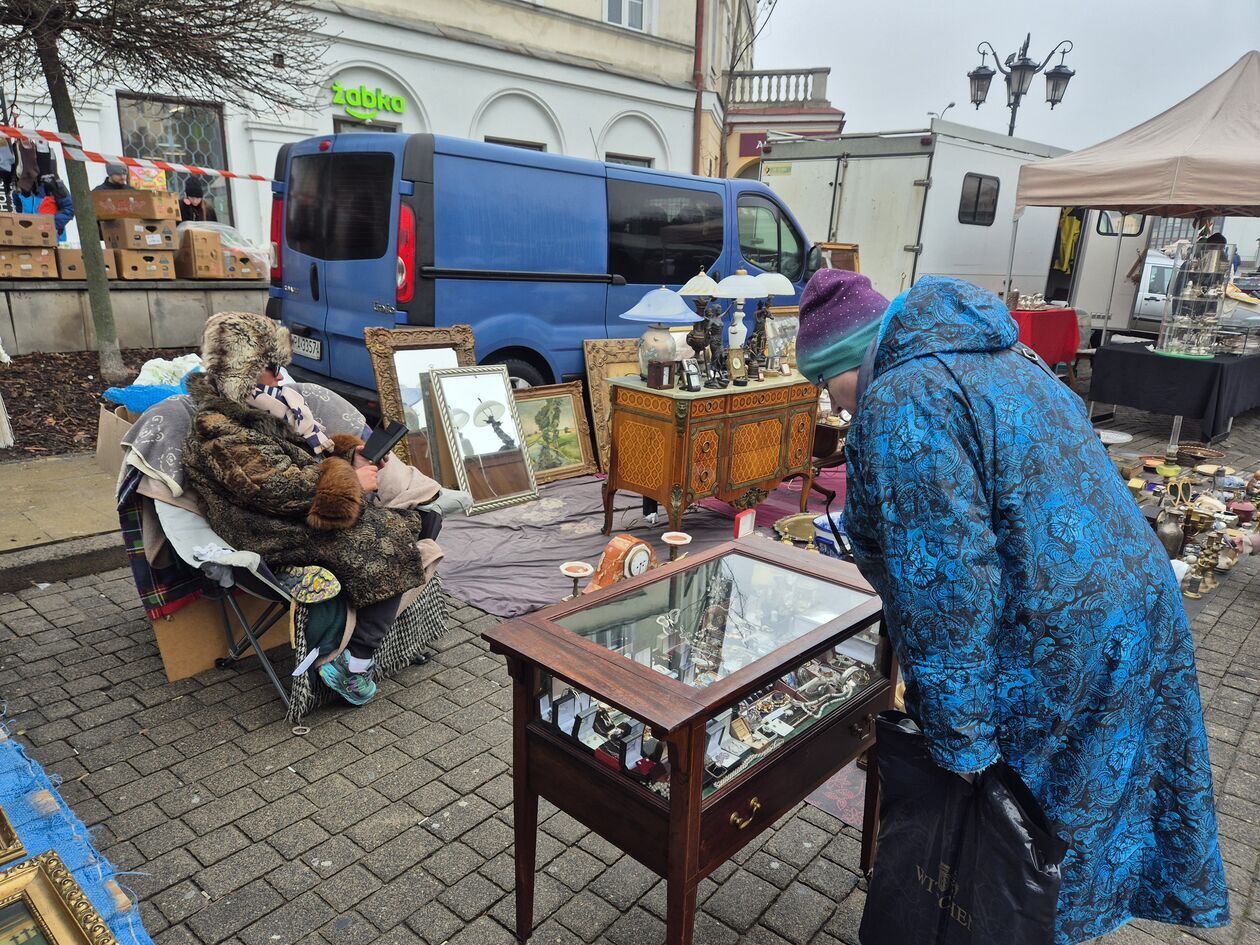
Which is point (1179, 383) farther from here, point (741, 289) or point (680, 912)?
point (680, 912)

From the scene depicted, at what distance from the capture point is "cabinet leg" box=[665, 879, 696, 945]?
5.84 feet

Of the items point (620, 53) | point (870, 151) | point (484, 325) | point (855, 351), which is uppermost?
point (620, 53)

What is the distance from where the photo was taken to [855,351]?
67.9 inches

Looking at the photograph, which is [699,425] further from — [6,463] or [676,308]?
[6,463]

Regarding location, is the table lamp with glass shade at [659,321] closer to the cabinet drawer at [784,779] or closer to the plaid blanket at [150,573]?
the plaid blanket at [150,573]

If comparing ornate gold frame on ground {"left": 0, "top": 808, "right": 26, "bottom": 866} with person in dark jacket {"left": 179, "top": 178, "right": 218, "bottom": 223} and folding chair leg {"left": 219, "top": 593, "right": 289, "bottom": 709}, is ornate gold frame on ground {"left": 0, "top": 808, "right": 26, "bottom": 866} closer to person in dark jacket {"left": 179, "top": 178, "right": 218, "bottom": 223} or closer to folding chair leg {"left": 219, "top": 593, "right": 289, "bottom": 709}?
folding chair leg {"left": 219, "top": 593, "right": 289, "bottom": 709}

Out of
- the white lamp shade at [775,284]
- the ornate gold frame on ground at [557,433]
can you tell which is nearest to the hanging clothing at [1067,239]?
the white lamp shade at [775,284]

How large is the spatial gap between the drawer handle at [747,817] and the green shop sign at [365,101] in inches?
483

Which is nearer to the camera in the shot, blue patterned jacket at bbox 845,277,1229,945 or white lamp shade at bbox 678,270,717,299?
blue patterned jacket at bbox 845,277,1229,945

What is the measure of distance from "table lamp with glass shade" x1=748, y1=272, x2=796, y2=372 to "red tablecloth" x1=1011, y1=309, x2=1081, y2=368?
5176 millimetres

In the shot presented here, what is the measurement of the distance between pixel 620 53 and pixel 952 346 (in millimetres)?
15552

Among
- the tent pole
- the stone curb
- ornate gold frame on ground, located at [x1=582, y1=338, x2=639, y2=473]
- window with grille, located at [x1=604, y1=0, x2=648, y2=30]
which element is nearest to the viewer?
the stone curb

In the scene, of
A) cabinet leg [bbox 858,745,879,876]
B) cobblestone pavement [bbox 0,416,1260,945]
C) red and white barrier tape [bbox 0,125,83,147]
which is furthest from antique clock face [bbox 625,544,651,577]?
red and white barrier tape [bbox 0,125,83,147]

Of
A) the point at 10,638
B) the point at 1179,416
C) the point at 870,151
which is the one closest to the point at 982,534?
the point at 10,638
